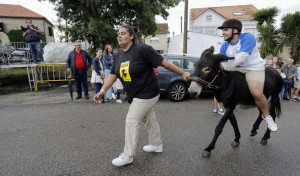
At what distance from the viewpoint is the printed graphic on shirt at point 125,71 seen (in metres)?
2.74

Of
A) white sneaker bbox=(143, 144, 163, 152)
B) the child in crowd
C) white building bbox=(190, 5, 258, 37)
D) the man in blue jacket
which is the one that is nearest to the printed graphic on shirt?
white sneaker bbox=(143, 144, 163, 152)

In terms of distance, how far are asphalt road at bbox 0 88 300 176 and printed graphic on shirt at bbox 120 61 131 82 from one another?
1324mm

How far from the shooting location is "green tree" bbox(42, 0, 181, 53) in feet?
45.3

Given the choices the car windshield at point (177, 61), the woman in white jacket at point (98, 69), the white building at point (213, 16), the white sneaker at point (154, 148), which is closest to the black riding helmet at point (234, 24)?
the white sneaker at point (154, 148)

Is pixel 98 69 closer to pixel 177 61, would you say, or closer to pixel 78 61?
pixel 78 61

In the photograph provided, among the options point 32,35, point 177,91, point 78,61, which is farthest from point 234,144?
point 32,35

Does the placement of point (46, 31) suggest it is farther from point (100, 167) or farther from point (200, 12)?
point (100, 167)

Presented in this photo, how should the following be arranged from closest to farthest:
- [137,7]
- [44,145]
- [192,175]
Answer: [192,175] < [44,145] < [137,7]

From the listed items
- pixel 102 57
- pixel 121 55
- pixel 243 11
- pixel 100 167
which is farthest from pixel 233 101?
pixel 243 11

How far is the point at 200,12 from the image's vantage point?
39469 millimetres

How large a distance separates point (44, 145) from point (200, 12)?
41.4 m

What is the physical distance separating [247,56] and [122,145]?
2633 mm

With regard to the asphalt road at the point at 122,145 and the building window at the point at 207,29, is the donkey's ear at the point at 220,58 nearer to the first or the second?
the asphalt road at the point at 122,145

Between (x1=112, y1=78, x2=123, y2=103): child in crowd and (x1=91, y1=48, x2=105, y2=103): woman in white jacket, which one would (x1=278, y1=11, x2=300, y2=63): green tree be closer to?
(x1=112, y1=78, x2=123, y2=103): child in crowd
